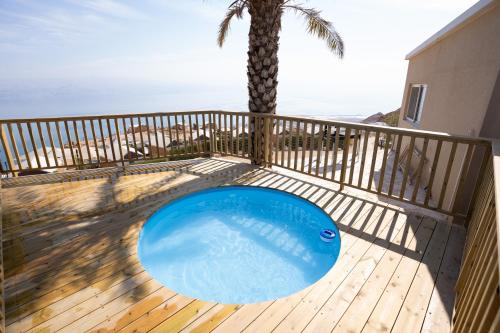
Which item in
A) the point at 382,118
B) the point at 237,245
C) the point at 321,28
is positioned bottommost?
the point at 237,245

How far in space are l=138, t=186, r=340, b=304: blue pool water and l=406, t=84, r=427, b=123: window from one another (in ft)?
20.1

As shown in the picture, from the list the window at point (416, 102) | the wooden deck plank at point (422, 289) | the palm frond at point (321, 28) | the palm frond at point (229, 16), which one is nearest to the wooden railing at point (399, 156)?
the wooden deck plank at point (422, 289)

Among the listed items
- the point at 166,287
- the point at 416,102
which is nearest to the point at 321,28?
the point at 416,102

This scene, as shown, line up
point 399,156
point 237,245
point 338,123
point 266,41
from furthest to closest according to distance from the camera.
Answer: point 266,41 < point 399,156 < point 338,123 < point 237,245

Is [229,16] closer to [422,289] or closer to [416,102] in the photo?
[416,102]

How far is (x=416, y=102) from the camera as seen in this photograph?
779cm

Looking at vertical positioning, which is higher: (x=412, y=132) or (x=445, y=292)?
(x=412, y=132)

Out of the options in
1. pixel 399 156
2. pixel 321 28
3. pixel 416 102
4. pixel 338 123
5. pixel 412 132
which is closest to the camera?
pixel 412 132

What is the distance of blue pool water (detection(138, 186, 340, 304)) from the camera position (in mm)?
2543

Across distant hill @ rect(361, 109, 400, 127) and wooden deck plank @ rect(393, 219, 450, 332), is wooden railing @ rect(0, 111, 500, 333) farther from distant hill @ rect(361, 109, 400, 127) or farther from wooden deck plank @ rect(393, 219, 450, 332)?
distant hill @ rect(361, 109, 400, 127)

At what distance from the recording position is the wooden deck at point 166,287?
1.74 m

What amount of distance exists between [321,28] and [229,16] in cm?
247

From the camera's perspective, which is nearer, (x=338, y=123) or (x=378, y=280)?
(x=378, y=280)

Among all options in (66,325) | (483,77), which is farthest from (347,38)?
(66,325)
